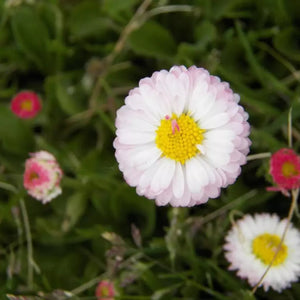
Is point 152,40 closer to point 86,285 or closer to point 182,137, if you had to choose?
point 182,137

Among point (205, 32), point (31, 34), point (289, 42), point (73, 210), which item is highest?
point (289, 42)

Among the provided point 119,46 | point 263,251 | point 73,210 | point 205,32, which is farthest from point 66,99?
point 263,251

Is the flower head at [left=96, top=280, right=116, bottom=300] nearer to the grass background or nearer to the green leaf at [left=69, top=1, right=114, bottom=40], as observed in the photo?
the grass background

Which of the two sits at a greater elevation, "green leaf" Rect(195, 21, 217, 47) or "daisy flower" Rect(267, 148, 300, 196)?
"green leaf" Rect(195, 21, 217, 47)

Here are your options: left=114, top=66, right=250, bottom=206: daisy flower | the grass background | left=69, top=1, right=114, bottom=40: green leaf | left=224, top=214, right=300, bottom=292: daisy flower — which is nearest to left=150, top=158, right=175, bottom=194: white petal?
left=114, top=66, right=250, bottom=206: daisy flower

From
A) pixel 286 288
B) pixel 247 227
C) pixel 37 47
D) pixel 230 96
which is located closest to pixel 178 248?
pixel 247 227

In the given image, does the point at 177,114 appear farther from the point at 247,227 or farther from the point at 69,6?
the point at 69,6

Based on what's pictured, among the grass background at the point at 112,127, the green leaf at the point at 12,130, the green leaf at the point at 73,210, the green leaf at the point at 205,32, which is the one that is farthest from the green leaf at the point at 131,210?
the green leaf at the point at 205,32
